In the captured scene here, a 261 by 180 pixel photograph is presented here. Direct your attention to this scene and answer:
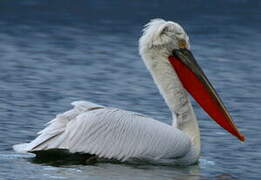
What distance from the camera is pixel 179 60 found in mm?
9820

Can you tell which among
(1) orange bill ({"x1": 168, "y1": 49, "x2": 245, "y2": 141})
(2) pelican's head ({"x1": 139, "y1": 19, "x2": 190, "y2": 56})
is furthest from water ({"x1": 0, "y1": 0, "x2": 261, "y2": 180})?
(2) pelican's head ({"x1": 139, "y1": 19, "x2": 190, "y2": 56})

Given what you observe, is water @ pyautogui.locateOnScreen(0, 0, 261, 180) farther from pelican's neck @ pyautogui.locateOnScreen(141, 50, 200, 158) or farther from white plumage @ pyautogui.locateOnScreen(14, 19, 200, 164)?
pelican's neck @ pyautogui.locateOnScreen(141, 50, 200, 158)

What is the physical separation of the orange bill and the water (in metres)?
0.32

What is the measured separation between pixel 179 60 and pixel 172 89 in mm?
260

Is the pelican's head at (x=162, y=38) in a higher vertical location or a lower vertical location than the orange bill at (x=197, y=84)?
higher

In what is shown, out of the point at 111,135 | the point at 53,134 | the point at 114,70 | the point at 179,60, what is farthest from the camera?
the point at 114,70

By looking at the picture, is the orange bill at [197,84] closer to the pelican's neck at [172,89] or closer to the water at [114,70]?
the pelican's neck at [172,89]

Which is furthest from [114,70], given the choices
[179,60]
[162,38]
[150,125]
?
[150,125]

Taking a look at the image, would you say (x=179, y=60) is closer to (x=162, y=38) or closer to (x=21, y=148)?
(x=162, y=38)

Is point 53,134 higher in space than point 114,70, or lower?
higher

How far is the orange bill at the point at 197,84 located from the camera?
980cm

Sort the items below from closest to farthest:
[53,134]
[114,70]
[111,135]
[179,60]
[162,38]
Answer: [53,134]
[111,135]
[162,38]
[179,60]
[114,70]

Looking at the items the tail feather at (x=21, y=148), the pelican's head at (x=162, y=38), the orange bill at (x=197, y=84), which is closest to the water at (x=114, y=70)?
the tail feather at (x=21, y=148)

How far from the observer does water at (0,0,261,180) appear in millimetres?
9172
